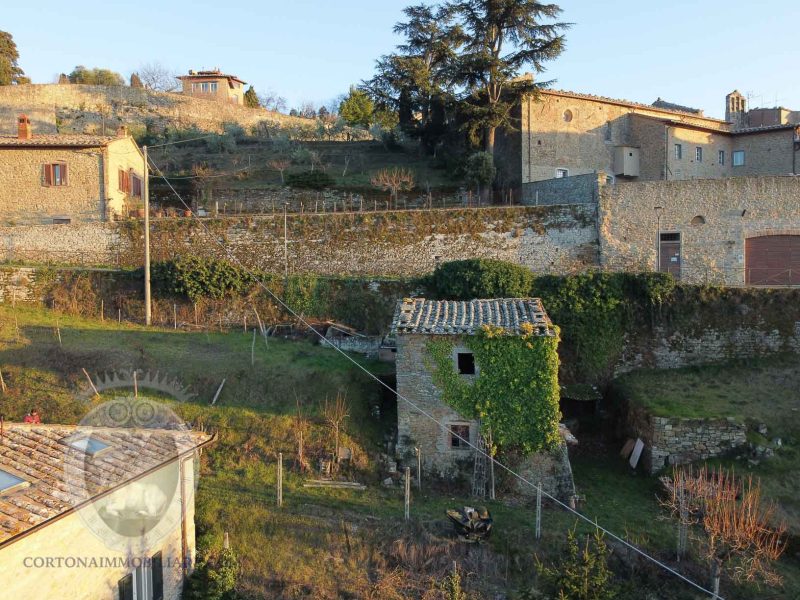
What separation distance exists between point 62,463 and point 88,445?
0.63 m

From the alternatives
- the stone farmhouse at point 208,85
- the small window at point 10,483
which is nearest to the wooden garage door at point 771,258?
the small window at point 10,483

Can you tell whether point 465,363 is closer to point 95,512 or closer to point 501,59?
point 95,512

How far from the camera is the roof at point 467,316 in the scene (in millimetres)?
15547

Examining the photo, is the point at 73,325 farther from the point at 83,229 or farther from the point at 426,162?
the point at 426,162

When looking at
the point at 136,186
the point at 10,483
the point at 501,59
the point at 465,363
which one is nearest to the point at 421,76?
the point at 501,59

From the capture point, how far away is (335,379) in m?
18.6

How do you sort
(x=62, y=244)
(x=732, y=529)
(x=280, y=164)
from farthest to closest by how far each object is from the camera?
(x=280, y=164), (x=62, y=244), (x=732, y=529)

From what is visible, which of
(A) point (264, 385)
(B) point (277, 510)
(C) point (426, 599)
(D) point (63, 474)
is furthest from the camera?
(A) point (264, 385)

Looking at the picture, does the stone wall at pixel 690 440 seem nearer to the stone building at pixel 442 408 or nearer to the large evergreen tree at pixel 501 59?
the stone building at pixel 442 408

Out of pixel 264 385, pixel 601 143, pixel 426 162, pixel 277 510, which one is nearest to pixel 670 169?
pixel 601 143

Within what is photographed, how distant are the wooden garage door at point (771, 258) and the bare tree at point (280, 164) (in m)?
25.4

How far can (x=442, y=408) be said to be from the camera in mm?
15656

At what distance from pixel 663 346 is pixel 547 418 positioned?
311 inches

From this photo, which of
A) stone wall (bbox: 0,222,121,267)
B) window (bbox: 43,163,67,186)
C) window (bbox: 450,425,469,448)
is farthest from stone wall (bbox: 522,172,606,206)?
window (bbox: 43,163,67,186)
